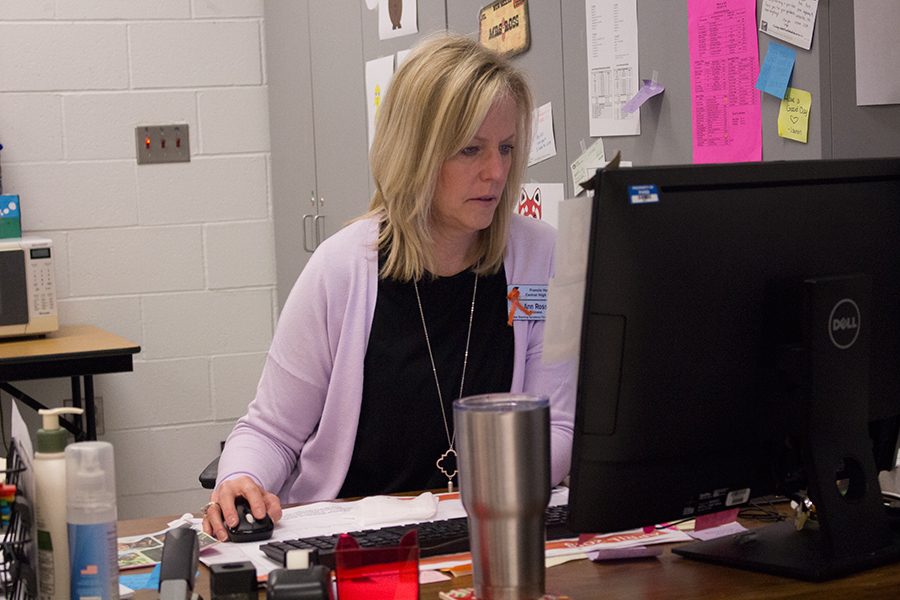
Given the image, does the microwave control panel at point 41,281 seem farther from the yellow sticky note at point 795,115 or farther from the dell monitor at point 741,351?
the dell monitor at point 741,351

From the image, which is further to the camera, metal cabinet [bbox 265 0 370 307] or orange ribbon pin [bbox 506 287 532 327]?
metal cabinet [bbox 265 0 370 307]

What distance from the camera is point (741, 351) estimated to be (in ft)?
3.88

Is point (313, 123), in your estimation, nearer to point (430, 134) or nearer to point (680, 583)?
point (430, 134)

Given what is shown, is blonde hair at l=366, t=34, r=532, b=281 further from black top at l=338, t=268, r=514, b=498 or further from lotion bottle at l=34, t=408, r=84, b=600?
lotion bottle at l=34, t=408, r=84, b=600

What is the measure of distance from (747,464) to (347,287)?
0.82m

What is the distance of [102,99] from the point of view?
395cm

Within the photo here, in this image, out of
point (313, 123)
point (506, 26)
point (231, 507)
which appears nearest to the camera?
point (231, 507)

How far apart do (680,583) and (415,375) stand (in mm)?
775

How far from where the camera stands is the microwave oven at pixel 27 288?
3463mm

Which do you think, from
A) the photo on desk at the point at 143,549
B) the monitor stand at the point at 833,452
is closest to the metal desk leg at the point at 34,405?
the photo on desk at the point at 143,549

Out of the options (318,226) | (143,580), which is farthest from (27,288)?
(143,580)

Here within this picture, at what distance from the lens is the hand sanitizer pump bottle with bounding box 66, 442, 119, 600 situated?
1018 mm

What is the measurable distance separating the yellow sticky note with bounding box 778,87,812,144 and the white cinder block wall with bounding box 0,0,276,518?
105 inches

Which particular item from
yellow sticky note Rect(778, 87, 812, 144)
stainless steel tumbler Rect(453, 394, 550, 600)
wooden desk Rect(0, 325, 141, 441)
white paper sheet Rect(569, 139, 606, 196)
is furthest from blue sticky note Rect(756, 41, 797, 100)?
wooden desk Rect(0, 325, 141, 441)
